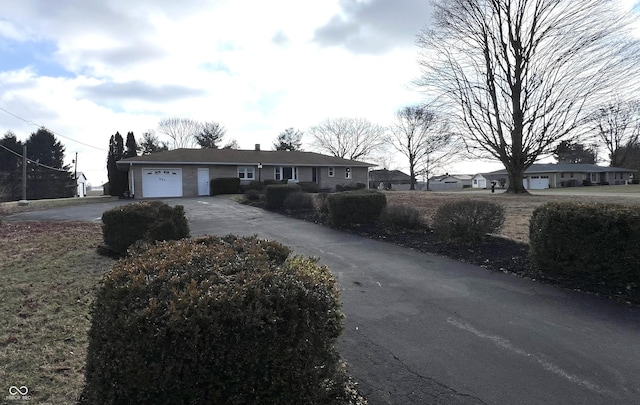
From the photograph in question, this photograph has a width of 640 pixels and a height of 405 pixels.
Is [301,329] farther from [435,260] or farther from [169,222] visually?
[169,222]

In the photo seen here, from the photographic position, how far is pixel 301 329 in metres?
2.21

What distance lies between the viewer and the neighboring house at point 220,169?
28.8 meters

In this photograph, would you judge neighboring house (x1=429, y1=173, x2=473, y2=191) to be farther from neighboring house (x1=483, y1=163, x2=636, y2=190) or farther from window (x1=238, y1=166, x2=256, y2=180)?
window (x1=238, y1=166, x2=256, y2=180)

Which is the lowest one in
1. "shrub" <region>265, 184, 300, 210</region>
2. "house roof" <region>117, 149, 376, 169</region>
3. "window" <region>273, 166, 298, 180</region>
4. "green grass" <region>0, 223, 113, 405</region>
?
"green grass" <region>0, 223, 113, 405</region>

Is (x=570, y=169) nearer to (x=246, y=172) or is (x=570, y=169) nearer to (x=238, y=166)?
(x=246, y=172)

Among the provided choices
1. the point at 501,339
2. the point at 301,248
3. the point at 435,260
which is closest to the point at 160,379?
the point at 501,339

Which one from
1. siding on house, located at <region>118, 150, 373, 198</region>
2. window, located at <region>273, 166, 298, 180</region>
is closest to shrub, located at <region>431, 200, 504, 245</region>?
siding on house, located at <region>118, 150, 373, 198</region>

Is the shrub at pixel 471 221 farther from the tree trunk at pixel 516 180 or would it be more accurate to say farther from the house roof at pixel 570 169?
the house roof at pixel 570 169

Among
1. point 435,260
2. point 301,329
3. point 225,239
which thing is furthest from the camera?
point 435,260

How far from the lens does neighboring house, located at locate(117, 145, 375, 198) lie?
28750 millimetres

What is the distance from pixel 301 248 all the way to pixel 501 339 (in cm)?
553

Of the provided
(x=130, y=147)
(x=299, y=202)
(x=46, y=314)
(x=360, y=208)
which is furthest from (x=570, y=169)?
(x=46, y=314)

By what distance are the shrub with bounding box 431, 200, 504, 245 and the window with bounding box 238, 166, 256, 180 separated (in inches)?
1022

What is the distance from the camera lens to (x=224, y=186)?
29625 millimetres
